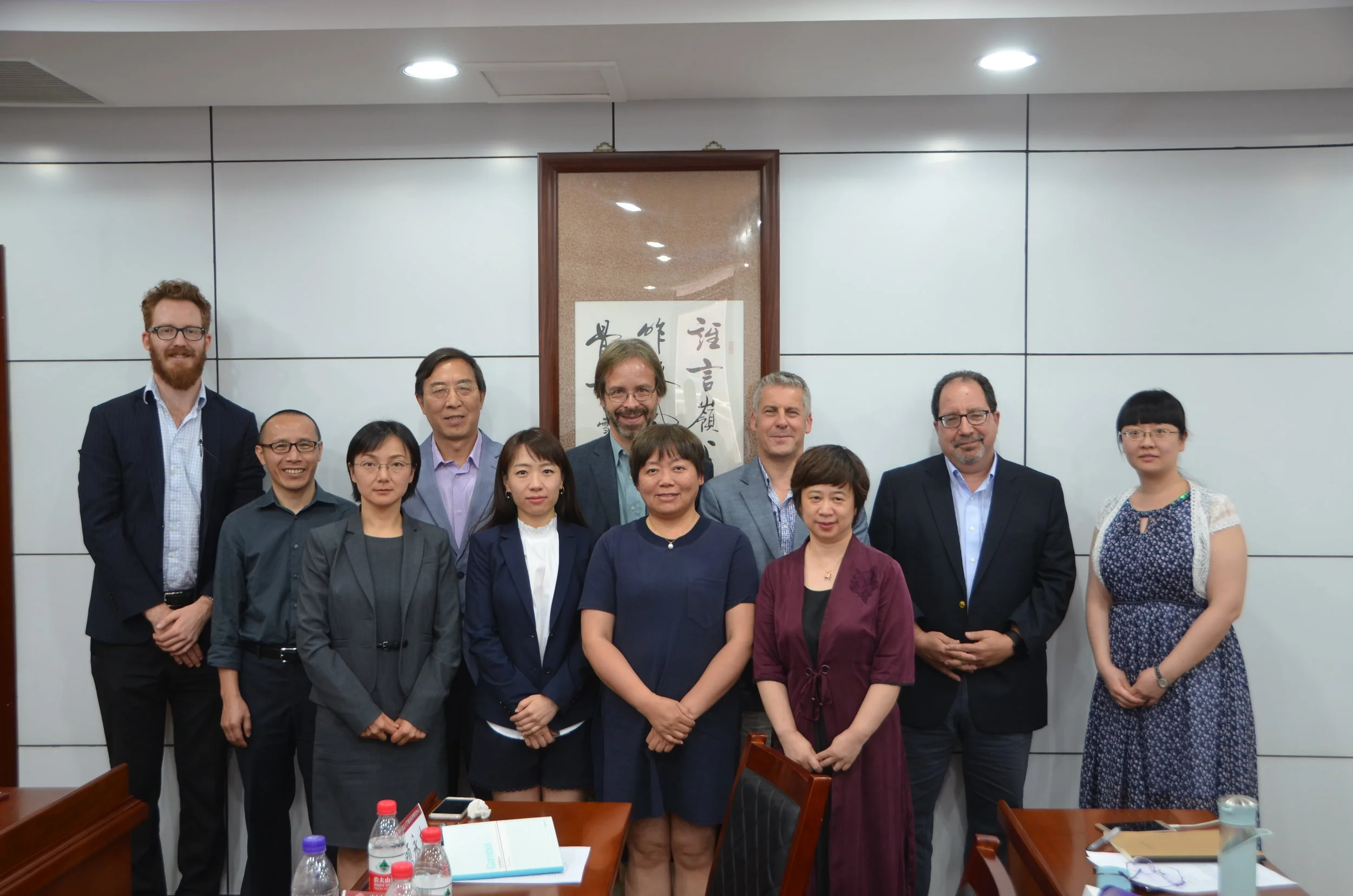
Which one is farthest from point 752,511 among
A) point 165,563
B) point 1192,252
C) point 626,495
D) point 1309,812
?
point 1309,812

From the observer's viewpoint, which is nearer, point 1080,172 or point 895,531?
point 895,531

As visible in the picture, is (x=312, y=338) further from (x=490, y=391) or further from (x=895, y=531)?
(x=895, y=531)

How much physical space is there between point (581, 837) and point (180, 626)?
1.93 m

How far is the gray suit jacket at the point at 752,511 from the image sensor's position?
3.04 meters

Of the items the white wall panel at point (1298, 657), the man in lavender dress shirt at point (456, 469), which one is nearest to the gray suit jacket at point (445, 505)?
the man in lavender dress shirt at point (456, 469)

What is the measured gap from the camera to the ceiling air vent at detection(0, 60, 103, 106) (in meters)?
3.12

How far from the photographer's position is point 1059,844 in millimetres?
2016

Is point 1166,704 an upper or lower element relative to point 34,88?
lower

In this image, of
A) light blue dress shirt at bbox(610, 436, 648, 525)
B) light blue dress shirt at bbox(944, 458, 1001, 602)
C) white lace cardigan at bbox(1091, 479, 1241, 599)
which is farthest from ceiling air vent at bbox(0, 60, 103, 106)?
white lace cardigan at bbox(1091, 479, 1241, 599)

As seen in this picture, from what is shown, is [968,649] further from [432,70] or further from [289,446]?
[432,70]

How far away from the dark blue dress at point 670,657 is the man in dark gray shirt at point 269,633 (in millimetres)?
1024

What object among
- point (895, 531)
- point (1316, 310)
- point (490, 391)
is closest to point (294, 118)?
point (490, 391)

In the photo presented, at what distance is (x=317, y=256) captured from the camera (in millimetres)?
3645

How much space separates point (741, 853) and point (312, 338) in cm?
256
